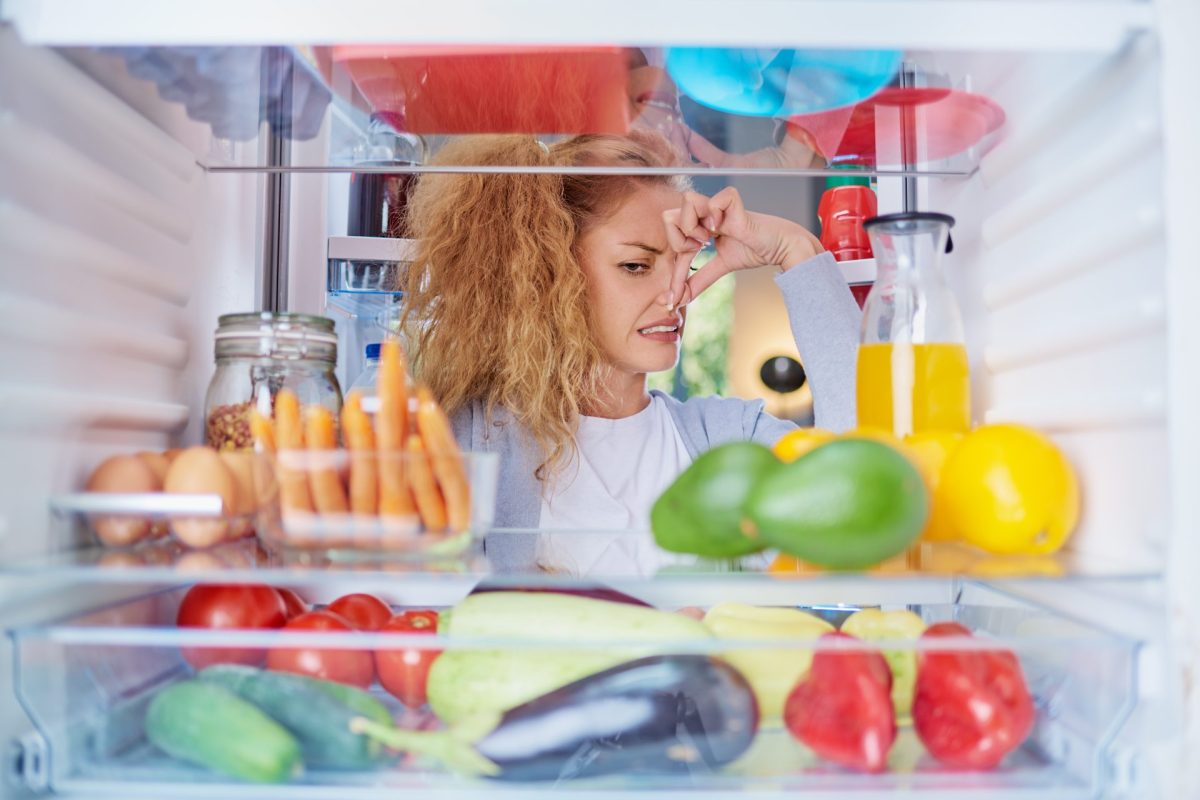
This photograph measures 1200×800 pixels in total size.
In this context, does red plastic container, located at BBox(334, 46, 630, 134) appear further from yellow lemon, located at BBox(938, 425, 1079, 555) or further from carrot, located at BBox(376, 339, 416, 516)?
yellow lemon, located at BBox(938, 425, 1079, 555)

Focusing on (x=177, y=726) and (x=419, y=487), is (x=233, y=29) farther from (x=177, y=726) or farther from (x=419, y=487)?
(x=177, y=726)

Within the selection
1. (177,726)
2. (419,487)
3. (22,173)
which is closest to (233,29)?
(22,173)

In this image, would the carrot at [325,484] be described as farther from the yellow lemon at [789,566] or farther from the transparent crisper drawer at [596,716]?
the yellow lemon at [789,566]

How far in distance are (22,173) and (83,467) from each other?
0.24 meters

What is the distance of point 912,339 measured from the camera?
91 cm

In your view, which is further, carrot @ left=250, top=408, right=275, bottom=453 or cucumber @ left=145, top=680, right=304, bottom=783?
carrot @ left=250, top=408, right=275, bottom=453

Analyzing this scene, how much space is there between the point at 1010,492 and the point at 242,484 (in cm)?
60

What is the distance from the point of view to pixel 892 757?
2.28 ft

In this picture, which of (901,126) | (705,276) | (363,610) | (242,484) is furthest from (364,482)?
(705,276)

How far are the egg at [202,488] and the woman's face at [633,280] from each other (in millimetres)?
1169

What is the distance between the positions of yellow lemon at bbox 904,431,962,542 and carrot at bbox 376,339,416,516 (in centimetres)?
40

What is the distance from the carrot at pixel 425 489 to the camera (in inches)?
28.3

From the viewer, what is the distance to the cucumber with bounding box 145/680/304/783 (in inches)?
25.5

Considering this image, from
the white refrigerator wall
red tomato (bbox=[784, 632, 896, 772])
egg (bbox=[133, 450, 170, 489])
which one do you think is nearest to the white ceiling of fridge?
the white refrigerator wall
